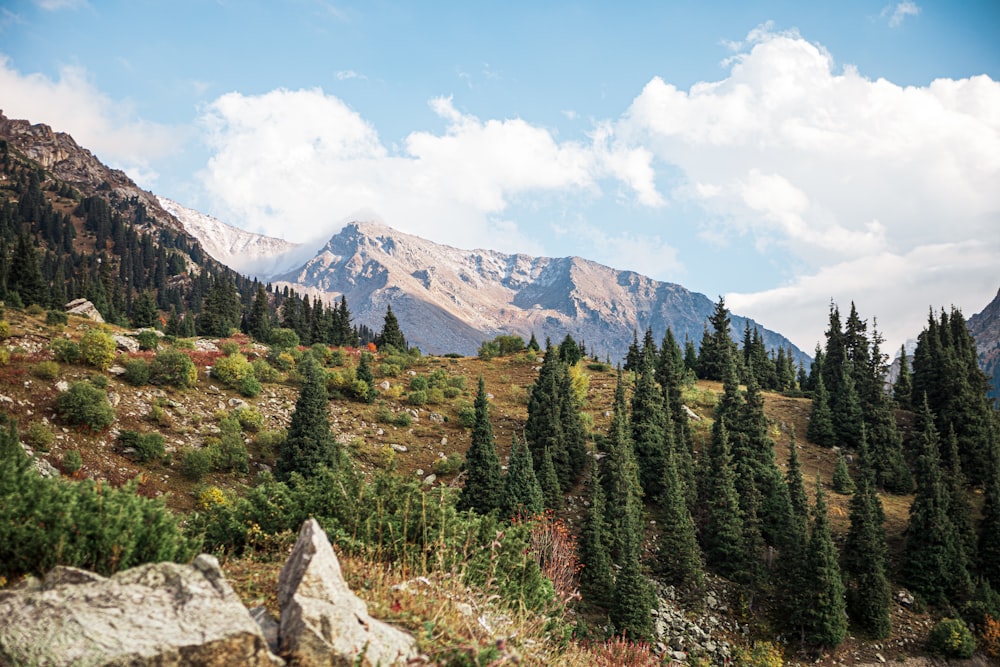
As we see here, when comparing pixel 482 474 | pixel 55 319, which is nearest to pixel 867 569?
pixel 482 474

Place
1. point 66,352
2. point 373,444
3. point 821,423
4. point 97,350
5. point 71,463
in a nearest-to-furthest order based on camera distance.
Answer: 1. point 71,463
2. point 66,352
3. point 97,350
4. point 373,444
5. point 821,423

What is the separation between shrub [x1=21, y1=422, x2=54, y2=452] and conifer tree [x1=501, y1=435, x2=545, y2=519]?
22.5 m

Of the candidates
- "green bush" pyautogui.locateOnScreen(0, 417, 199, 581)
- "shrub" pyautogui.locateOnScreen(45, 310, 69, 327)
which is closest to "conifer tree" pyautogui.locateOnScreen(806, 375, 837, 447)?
"green bush" pyautogui.locateOnScreen(0, 417, 199, 581)

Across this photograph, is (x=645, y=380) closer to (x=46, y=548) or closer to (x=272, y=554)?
(x=272, y=554)

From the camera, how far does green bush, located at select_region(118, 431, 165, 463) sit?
97.7 feet

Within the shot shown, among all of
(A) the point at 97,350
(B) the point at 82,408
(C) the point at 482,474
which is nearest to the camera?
(B) the point at 82,408

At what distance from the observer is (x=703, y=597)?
110ft

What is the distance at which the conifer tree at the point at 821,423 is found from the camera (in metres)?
56.9

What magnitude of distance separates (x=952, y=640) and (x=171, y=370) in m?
49.4

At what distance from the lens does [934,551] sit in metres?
36.8

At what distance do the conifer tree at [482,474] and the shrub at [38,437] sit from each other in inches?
810

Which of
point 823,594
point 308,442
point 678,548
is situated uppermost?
point 308,442

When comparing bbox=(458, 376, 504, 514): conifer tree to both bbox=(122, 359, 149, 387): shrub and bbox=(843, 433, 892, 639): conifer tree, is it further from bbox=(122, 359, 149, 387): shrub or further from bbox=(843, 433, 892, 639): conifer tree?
bbox=(843, 433, 892, 639): conifer tree

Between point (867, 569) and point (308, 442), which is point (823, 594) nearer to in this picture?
point (867, 569)
